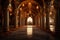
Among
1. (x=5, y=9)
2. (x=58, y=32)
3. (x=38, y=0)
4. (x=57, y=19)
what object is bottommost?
(x=58, y=32)

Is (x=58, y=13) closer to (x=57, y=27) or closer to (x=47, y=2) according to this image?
(x=57, y=27)

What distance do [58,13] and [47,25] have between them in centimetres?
1034

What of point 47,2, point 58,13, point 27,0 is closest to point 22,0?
point 27,0

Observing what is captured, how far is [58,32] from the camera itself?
57.7ft

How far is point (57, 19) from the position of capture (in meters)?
17.5

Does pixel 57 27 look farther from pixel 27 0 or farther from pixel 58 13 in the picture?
pixel 27 0

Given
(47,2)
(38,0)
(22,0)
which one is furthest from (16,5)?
(47,2)

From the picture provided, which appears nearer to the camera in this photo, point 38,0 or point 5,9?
point 5,9

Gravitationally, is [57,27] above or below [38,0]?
below

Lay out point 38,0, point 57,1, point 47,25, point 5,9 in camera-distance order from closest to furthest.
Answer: point 57,1, point 5,9, point 47,25, point 38,0

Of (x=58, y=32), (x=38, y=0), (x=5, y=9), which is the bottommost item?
(x=58, y=32)

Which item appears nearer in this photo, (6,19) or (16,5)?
(6,19)

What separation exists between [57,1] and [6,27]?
8.89 m

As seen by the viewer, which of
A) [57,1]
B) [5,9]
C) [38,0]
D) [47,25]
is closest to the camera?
[57,1]
